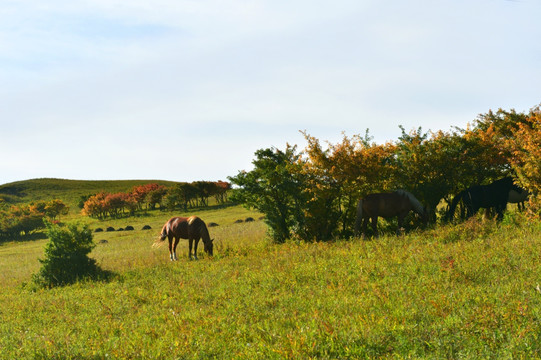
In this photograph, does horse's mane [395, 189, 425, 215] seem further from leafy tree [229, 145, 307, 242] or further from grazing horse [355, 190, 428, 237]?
Result: leafy tree [229, 145, 307, 242]

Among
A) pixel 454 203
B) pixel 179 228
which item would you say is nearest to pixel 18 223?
pixel 179 228

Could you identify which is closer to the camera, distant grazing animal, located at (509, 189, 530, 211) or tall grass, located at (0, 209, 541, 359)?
tall grass, located at (0, 209, 541, 359)

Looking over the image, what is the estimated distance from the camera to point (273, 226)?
21438 mm

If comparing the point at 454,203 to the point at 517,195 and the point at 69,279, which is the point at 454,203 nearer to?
the point at 517,195

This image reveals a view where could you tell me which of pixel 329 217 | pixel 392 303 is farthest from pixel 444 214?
pixel 392 303

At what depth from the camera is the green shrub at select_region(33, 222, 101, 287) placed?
17.3m

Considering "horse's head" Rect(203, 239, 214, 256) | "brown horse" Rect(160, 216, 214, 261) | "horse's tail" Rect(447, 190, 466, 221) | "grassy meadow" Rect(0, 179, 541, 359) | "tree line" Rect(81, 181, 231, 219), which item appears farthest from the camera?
"tree line" Rect(81, 181, 231, 219)

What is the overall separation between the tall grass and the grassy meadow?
32 mm

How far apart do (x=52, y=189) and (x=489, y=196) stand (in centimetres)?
18916

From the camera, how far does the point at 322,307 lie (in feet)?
28.1

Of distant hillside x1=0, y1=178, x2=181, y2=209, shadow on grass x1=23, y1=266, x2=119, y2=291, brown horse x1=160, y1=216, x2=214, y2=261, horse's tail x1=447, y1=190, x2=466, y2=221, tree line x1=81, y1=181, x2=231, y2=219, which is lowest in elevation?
shadow on grass x1=23, y1=266, x2=119, y2=291

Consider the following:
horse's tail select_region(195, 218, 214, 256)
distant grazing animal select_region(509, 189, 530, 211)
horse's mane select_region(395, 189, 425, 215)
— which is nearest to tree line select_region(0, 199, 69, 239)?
horse's tail select_region(195, 218, 214, 256)

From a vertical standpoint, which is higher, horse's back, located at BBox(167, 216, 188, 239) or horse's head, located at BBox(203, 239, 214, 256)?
horse's back, located at BBox(167, 216, 188, 239)

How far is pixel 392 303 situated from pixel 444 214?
521 inches
